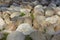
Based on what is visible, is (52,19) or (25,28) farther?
(52,19)

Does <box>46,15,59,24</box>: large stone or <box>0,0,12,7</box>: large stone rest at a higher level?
<box>46,15,59,24</box>: large stone

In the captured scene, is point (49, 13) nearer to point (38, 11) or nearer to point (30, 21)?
point (38, 11)

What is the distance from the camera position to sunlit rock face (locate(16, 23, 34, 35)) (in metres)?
1.11

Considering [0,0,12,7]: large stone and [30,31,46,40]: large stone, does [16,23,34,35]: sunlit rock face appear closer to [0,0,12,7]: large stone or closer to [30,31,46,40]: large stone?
[30,31,46,40]: large stone

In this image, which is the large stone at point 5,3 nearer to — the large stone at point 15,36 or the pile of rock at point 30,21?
the pile of rock at point 30,21

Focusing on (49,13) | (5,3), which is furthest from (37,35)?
(5,3)

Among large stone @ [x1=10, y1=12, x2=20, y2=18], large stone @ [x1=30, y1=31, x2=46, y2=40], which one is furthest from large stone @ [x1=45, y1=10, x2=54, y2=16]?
large stone @ [x1=30, y1=31, x2=46, y2=40]

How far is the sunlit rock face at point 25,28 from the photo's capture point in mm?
1110

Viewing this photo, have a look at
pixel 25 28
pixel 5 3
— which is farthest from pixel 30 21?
pixel 5 3

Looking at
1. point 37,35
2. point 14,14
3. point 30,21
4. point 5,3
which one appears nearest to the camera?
point 37,35

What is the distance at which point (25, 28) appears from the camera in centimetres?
114

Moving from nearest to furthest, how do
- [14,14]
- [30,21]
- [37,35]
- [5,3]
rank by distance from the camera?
1. [37,35]
2. [30,21]
3. [14,14]
4. [5,3]

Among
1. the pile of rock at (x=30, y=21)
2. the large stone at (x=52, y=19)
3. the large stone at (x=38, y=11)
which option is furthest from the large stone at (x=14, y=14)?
the large stone at (x=52, y=19)

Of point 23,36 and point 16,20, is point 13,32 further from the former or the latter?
point 16,20
